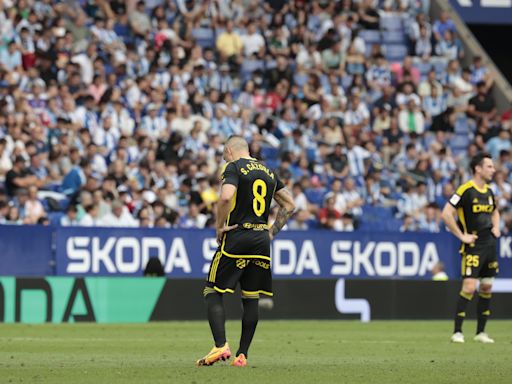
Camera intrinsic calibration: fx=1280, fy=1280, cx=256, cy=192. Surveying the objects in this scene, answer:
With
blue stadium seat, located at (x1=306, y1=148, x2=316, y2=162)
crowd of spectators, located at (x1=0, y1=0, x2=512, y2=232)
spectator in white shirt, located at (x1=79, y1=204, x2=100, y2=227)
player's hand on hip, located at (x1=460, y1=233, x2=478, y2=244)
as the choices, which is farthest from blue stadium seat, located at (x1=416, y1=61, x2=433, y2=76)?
player's hand on hip, located at (x1=460, y1=233, x2=478, y2=244)

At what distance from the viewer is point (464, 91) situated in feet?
108

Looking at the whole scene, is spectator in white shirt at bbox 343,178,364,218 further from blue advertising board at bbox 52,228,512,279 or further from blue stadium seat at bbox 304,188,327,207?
blue advertising board at bbox 52,228,512,279

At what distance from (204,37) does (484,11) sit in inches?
411

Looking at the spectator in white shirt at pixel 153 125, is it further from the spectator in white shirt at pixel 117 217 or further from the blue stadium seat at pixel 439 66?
the blue stadium seat at pixel 439 66

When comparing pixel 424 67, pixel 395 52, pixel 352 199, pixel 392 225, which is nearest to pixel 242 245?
pixel 352 199

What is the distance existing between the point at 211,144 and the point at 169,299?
5.33 metres

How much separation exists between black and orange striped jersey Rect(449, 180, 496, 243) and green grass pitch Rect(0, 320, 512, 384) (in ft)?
5.00

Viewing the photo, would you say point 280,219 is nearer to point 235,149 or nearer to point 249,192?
point 249,192

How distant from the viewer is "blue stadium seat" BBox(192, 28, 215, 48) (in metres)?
30.2

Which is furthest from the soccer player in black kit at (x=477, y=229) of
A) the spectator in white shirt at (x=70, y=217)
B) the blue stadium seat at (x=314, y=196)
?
the blue stadium seat at (x=314, y=196)

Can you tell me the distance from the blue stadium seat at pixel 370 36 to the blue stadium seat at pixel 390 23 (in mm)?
376

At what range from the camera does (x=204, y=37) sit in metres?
30.3

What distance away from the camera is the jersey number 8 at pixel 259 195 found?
474 inches

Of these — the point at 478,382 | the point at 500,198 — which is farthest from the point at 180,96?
the point at 478,382
